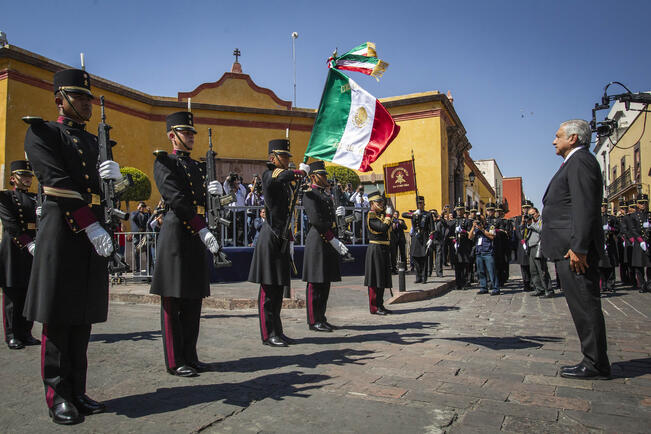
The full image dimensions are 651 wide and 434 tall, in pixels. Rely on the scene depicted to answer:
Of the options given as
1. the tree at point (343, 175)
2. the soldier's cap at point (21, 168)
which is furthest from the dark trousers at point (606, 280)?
the soldier's cap at point (21, 168)

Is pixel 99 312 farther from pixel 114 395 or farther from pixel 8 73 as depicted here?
pixel 8 73

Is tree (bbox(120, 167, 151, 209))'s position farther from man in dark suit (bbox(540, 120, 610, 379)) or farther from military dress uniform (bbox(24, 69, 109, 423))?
man in dark suit (bbox(540, 120, 610, 379))

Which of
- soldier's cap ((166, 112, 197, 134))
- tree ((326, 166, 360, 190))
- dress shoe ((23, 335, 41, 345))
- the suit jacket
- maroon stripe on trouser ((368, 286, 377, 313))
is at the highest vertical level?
tree ((326, 166, 360, 190))

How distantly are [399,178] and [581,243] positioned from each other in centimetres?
1139

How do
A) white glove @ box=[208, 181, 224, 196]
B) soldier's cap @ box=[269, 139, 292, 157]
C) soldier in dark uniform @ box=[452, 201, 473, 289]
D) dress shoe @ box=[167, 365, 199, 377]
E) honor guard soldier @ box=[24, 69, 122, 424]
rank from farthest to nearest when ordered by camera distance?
soldier in dark uniform @ box=[452, 201, 473, 289]
soldier's cap @ box=[269, 139, 292, 157]
white glove @ box=[208, 181, 224, 196]
dress shoe @ box=[167, 365, 199, 377]
honor guard soldier @ box=[24, 69, 122, 424]

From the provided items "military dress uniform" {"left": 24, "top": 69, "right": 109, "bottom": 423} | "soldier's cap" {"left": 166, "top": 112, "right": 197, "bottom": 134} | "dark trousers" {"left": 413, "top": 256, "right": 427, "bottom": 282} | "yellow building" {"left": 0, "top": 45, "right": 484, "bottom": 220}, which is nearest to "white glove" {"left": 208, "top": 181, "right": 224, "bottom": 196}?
"soldier's cap" {"left": 166, "top": 112, "right": 197, "bottom": 134}

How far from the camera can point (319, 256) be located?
20.2 feet

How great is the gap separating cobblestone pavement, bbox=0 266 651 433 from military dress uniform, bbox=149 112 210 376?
0.28 metres

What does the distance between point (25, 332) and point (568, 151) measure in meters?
5.97

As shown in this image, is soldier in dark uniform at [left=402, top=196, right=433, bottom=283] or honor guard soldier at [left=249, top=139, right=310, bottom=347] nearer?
honor guard soldier at [left=249, top=139, right=310, bottom=347]

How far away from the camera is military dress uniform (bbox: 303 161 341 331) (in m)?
6.13

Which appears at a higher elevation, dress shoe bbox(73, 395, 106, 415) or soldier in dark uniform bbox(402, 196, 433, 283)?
soldier in dark uniform bbox(402, 196, 433, 283)

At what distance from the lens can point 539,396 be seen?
11.3 feet

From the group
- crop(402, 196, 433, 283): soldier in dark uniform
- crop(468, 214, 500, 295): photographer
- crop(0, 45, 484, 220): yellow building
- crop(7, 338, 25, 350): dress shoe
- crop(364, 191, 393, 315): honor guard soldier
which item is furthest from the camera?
crop(0, 45, 484, 220): yellow building
